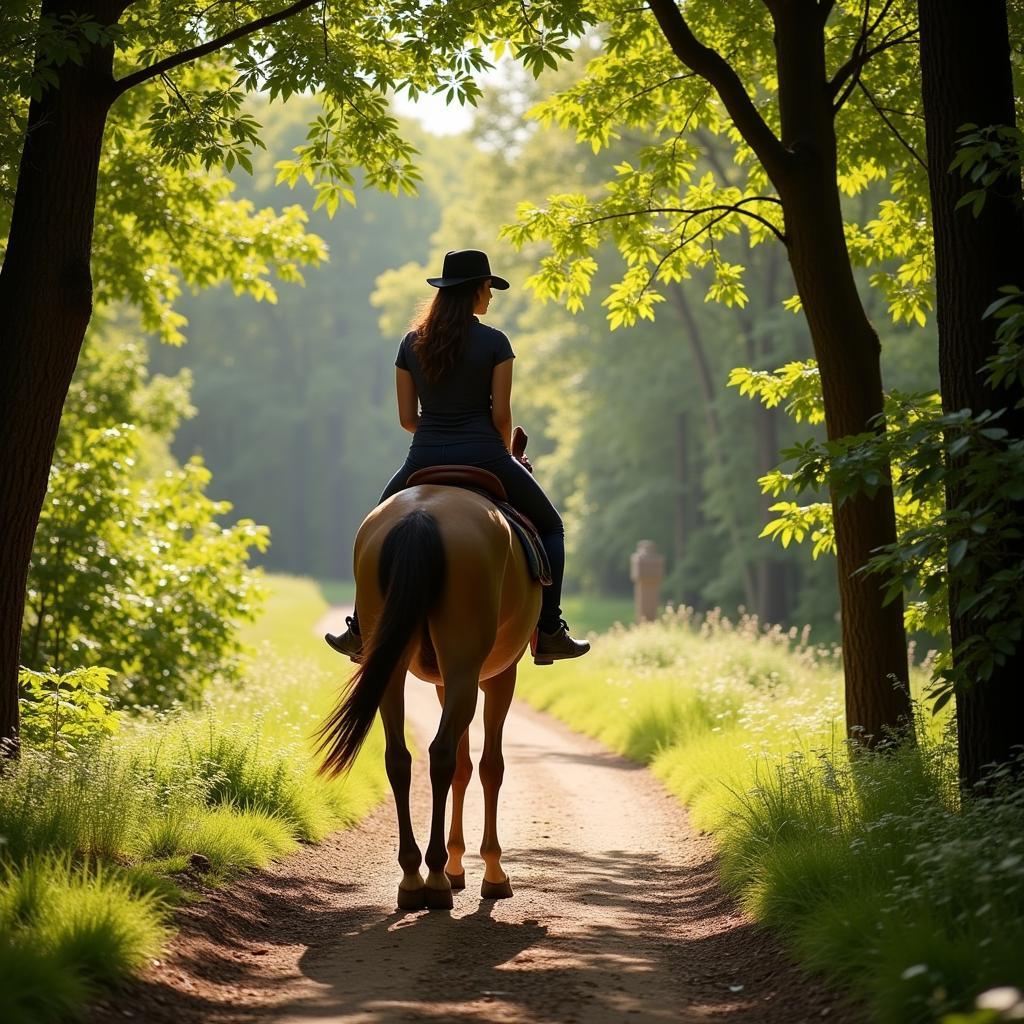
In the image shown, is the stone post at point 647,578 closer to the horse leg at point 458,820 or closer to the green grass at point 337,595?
the horse leg at point 458,820

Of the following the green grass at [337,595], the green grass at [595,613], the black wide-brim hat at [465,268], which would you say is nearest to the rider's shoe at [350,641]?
the black wide-brim hat at [465,268]

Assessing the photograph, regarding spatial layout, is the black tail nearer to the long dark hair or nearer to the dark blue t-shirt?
the dark blue t-shirt

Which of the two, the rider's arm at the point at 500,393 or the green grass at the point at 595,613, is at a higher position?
the green grass at the point at 595,613

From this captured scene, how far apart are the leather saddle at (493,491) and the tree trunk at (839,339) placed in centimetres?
235

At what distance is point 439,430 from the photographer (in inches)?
285

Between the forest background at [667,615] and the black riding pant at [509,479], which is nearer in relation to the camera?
the forest background at [667,615]

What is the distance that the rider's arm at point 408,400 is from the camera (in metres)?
7.38

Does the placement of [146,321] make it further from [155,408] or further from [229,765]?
[155,408]

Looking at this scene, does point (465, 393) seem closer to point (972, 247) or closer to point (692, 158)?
point (972, 247)

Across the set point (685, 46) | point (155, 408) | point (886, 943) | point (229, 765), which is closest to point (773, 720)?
point (229, 765)

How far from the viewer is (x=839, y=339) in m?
8.50

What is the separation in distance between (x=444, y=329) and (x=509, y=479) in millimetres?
A: 947

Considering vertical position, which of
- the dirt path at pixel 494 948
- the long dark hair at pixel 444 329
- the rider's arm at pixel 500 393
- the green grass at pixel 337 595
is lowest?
the dirt path at pixel 494 948

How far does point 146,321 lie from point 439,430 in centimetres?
664
